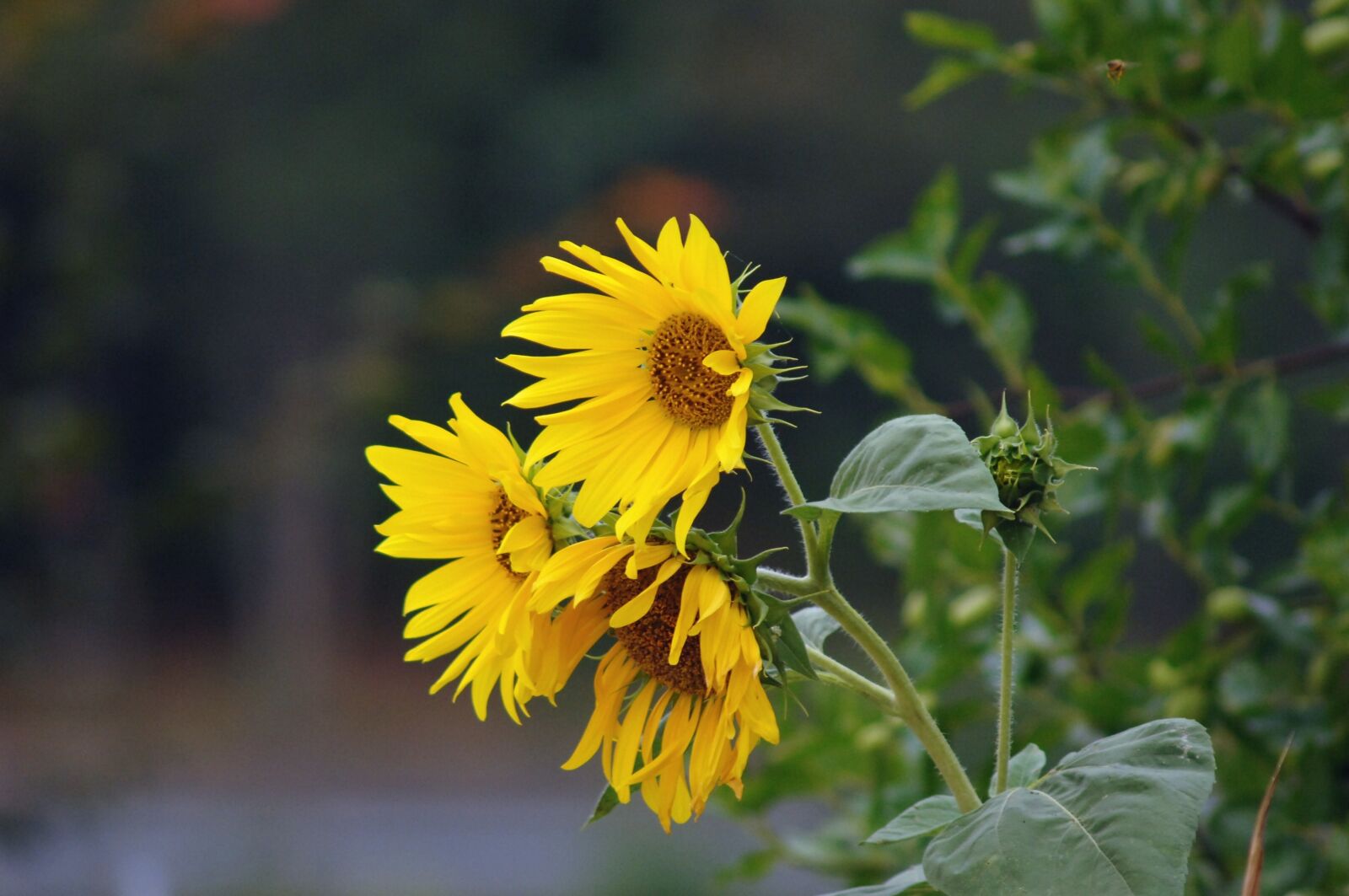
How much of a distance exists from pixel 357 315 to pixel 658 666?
3429 millimetres

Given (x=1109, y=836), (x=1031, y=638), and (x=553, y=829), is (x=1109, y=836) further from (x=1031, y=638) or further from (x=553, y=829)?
(x=553, y=829)

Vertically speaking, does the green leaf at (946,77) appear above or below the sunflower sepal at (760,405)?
above

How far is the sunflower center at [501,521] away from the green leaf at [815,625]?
86mm

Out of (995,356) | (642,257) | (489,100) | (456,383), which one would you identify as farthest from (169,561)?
(642,257)

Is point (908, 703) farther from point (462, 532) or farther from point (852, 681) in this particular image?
point (462, 532)

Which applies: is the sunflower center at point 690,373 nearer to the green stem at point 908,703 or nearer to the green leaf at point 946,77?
the green stem at point 908,703

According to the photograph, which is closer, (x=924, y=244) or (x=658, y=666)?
(x=658, y=666)

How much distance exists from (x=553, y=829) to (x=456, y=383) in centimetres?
121

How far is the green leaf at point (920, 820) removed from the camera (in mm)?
345

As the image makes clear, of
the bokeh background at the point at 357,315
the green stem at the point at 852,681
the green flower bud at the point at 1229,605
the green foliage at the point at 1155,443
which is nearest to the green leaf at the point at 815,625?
the green stem at the point at 852,681

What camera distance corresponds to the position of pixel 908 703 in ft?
1.18

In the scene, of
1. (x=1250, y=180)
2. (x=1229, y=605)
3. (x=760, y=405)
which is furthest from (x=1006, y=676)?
(x=1250, y=180)

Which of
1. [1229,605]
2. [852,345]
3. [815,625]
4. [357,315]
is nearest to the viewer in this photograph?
[815,625]

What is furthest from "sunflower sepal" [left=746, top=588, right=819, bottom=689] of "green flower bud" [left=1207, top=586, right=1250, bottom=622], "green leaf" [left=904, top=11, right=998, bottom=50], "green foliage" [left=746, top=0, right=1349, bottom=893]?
"green leaf" [left=904, top=11, right=998, bottom=50]
